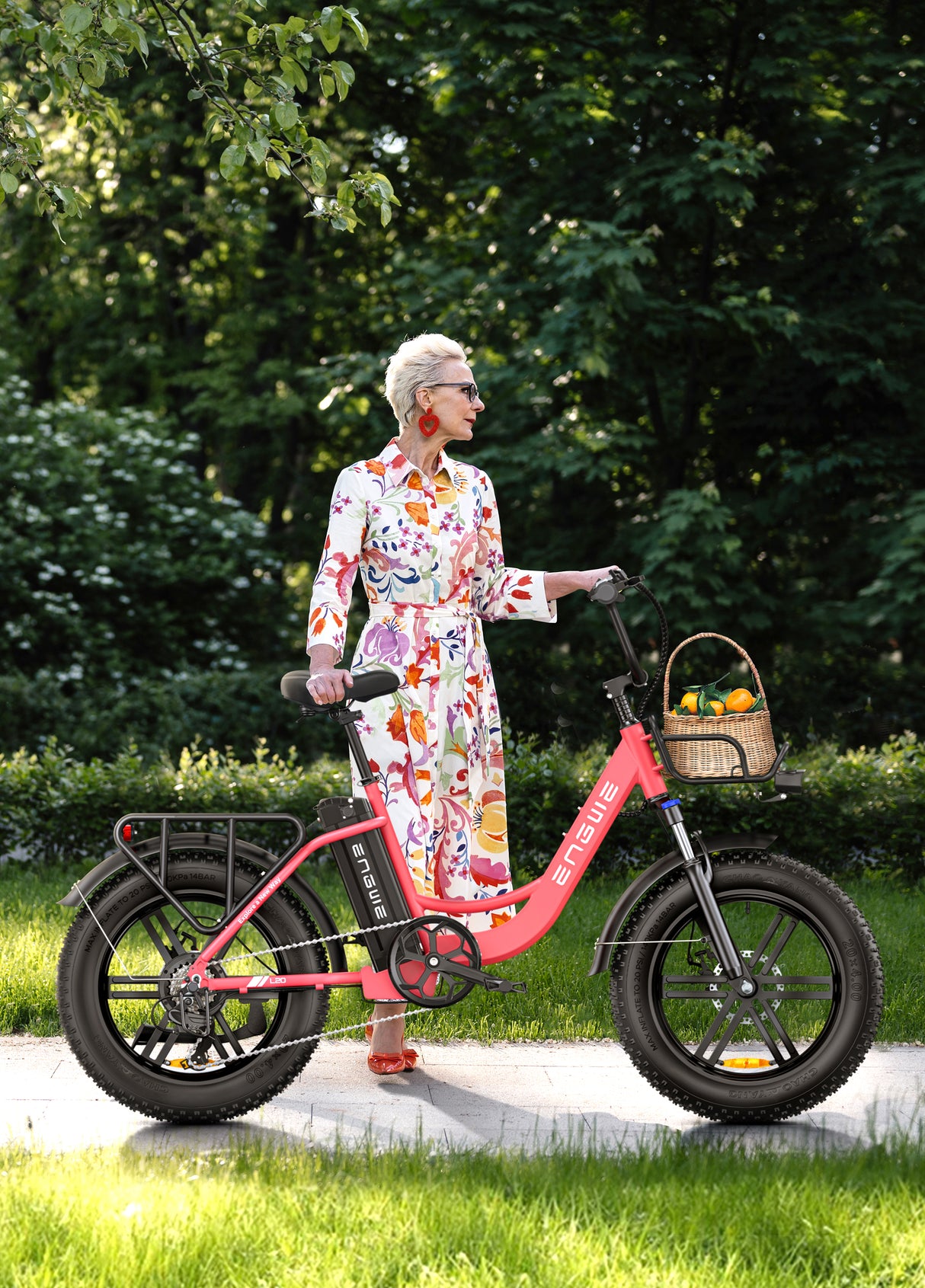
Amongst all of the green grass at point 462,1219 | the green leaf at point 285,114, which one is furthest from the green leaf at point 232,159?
the green grass at point 462,1219

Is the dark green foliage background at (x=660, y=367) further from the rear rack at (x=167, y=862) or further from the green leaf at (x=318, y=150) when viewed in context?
the rear rack at (x=167, y=862)

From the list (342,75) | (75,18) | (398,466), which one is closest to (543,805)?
(398,466)

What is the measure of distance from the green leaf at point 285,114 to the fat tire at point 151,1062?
238 cm

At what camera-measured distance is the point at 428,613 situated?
12.3ft

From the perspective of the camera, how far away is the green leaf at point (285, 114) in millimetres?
4207

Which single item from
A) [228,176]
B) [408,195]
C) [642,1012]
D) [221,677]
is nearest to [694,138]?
[408,195]

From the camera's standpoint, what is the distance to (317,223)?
53.7 ft

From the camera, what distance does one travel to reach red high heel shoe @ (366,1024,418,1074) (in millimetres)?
3881

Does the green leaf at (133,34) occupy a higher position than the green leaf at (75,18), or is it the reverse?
the green leaf at (133,34)

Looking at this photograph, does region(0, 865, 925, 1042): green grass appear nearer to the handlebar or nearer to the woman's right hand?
the woman's right hand

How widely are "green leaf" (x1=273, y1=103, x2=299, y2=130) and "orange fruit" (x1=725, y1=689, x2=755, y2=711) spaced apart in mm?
2363

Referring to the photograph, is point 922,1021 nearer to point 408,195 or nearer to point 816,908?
point 816,908

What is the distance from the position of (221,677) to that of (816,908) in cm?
862

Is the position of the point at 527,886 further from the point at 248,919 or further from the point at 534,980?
the point at 534,980
